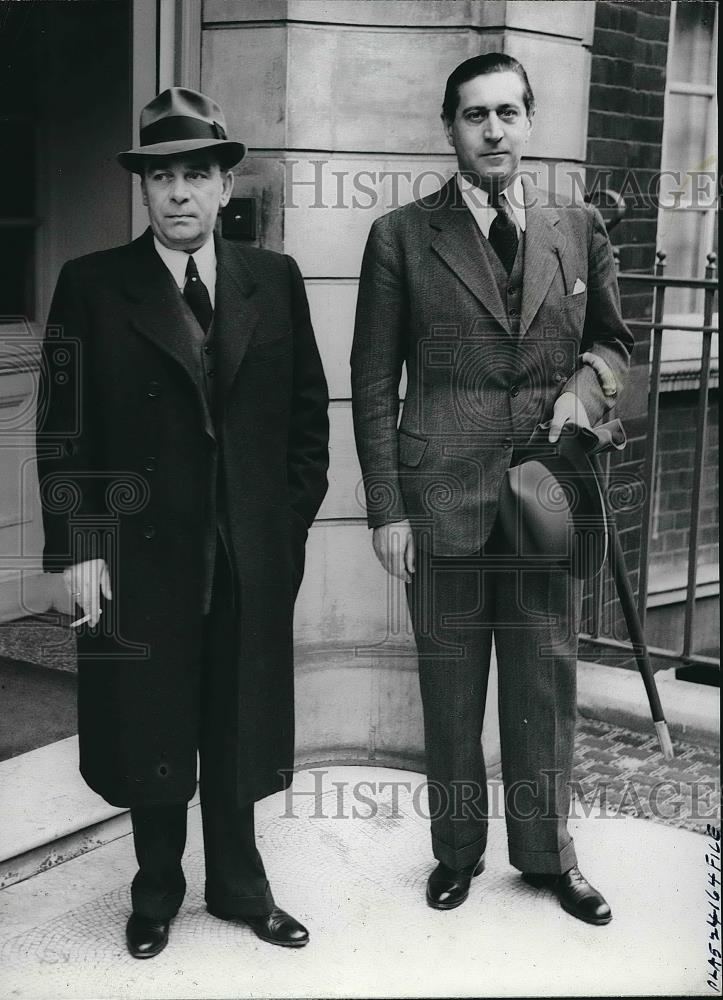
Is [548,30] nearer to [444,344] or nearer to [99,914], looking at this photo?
[444,344]

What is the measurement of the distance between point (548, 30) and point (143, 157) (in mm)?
1706

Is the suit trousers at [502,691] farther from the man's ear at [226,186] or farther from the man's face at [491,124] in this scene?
the man's ear at [226,186]

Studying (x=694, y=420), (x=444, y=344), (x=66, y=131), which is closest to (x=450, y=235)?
(x=444, y=344)

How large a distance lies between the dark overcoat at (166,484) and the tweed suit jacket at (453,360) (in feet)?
0.83

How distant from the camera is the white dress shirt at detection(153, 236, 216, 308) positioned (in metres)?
3.24

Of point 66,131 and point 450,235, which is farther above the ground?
point 66,131

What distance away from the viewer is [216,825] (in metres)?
3.47

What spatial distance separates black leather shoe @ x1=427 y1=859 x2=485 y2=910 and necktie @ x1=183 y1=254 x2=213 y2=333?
1.74m

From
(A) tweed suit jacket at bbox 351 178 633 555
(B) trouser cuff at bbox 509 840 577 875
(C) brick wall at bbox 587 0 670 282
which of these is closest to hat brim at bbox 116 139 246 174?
(A) tweed suit jacket at bbox 351 178 633 555

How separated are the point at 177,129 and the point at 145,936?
2.08 meters

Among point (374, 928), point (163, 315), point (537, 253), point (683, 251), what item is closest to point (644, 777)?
point (374, 928)

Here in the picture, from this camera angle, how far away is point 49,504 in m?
3.22

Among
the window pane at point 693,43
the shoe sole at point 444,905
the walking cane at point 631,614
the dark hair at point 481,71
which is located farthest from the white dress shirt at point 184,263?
the window pane at point 693,43

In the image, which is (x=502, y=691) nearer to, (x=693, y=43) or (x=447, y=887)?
(x=447, y=887)
